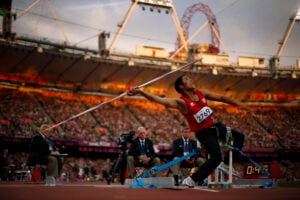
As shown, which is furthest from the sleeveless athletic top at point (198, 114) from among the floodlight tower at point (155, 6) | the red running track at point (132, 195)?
the floodlight tower at point (155, 6)

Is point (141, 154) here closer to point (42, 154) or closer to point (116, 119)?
point (42, 154)

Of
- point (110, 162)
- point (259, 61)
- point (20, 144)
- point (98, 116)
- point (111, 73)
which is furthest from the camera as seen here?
point (259, 61)

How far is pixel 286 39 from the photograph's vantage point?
39.9 metres

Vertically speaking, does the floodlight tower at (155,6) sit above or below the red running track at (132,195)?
above

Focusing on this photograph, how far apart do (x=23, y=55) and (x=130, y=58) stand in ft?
32.5

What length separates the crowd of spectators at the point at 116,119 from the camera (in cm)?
2683

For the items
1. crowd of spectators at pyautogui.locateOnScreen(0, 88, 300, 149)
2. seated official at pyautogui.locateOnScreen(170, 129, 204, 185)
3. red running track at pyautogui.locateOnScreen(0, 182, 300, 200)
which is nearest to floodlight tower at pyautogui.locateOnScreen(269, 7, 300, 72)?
crowd of spectators at pyautogui.locateOnScreen(0, 88, 300, 149)

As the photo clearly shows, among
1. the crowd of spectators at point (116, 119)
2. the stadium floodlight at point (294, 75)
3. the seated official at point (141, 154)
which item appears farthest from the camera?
the stadium floodlight at point (294, 75)

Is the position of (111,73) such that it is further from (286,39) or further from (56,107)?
(286,39)

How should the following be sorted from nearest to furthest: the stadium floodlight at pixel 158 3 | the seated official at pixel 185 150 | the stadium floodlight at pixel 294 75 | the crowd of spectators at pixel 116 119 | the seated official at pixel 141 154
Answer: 1. the seated official at pixel 141 154
2. the seated official at pixel 185 150
3. the crowd of spectators at pixel 116 119
4. the stadium floodlight at pixel 158 3
5. the stadium floodlight at pixel 294 75

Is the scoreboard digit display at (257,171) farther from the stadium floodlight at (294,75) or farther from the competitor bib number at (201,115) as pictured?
the stadium floodlight at (294,75)

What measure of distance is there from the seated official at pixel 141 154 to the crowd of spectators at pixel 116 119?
47.1 ft

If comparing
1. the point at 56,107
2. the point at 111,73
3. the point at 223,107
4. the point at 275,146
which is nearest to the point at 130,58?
the point at 111,73

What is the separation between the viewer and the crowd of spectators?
26.8 metres
